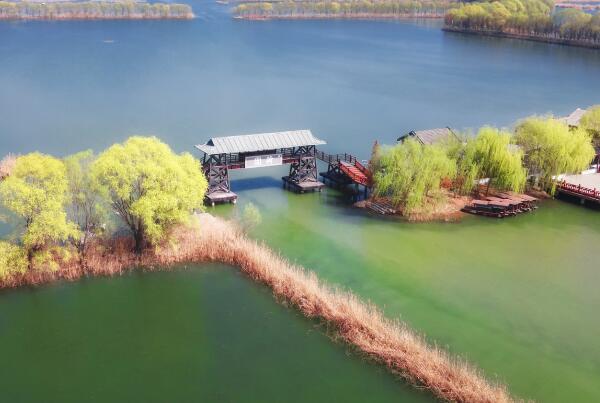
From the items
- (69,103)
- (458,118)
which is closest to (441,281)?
(458,118)

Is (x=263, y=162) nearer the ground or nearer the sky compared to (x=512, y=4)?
nearer the ground

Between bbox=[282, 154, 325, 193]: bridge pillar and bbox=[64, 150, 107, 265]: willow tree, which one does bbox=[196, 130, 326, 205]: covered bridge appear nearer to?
bbox=[282, 154, 325, 193]: bridge pillar

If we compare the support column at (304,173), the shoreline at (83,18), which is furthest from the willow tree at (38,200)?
the shoreline at (83,18)

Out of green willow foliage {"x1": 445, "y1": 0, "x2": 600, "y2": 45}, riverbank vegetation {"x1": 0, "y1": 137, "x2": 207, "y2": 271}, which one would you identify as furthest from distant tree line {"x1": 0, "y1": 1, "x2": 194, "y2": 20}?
riverbank vegetation {"x1": 0, "y1": 137, "x2": 207, "y2": 271}

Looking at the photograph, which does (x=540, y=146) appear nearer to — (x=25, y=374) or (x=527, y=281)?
(x=527, y=281)

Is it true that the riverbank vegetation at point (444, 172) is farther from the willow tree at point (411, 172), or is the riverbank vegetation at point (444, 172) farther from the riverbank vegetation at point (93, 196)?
the riverbank vegetation at point (93, 196)
